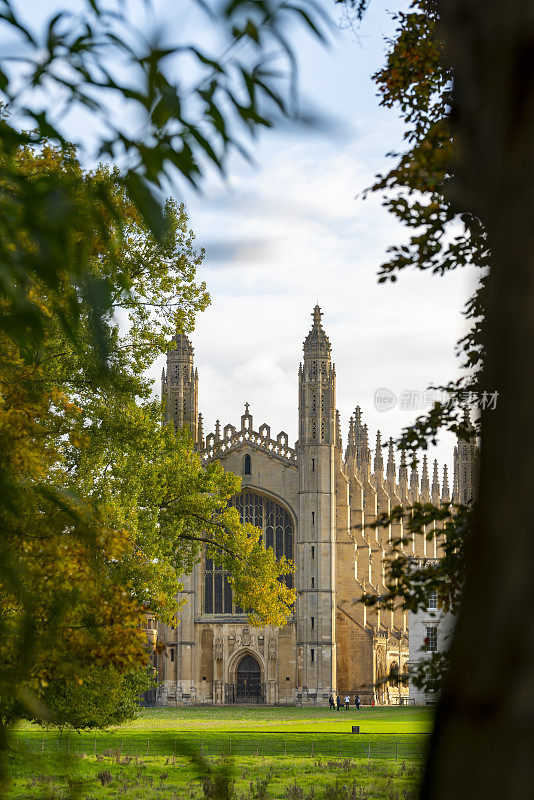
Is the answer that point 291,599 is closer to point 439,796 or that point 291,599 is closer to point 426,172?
point 426,172

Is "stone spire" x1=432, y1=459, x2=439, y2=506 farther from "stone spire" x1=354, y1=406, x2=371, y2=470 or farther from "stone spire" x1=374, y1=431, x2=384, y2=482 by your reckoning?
"stone spire" x1=354, y1=406, x2=371, y2=470

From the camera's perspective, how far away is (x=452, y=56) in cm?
80

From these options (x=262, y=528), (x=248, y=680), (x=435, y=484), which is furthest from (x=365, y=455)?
(x=248, y=680)

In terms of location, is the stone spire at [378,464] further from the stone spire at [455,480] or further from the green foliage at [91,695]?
the green foliage at [91,695]

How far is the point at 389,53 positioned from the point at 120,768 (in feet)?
52.6

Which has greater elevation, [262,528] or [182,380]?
[182,380]

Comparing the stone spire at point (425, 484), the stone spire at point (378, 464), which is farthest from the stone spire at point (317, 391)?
the stone spire at point (425, 484)

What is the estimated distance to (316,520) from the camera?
51.9 m

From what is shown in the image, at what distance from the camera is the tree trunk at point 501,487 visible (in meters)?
0.65

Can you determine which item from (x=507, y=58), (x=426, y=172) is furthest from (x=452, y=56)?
(x=426, y=172)

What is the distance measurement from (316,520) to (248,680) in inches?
338

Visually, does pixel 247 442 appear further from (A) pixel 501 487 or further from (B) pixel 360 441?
(A) pixel 501 487

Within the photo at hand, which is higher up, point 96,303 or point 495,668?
point 96,303

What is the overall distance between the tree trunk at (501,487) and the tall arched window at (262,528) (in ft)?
168
